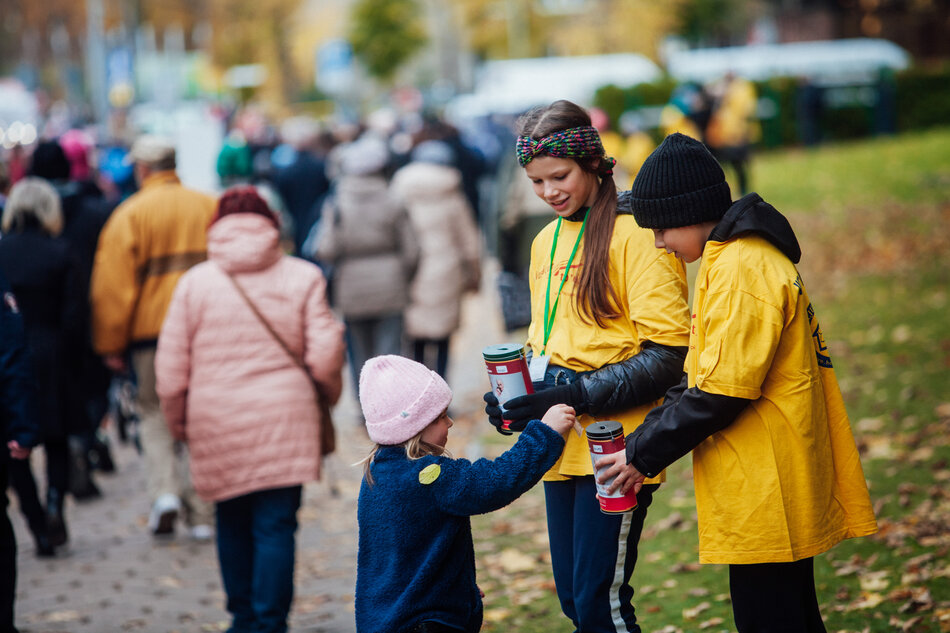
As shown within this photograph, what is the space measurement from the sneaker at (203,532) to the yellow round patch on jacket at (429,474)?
4414 mm

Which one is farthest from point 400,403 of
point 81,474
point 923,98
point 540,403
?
point 923,98

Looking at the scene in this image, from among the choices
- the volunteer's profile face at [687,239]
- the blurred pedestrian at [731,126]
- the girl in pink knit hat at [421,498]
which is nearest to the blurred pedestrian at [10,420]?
the girl in pink knit hat at [421,498]

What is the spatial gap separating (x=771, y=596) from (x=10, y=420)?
3398 millimetres

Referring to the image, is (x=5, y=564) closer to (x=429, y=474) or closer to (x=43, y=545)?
(x=43, y=545)

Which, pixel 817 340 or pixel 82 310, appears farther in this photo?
pixel 82 310

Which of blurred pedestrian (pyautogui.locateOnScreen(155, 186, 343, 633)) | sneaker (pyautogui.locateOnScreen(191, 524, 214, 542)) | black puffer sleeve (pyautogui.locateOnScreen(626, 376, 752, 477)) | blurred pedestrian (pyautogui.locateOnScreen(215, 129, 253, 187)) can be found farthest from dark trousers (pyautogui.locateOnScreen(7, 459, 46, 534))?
black puffer sleeve (pyautogui.locateOnScreen(626, 376, 752, 477))

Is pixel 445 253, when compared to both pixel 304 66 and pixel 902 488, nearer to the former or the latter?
pixel 902 488

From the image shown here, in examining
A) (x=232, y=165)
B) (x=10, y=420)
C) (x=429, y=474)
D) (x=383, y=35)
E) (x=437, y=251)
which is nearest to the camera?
(x=429, y=474)

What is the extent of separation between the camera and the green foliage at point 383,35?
194ft

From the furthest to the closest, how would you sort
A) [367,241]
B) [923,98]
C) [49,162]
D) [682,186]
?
[923,98] → [367,241] → [49,162] → [682,186]

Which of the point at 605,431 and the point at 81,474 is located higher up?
the point at 605,431

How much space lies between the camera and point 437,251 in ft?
32.8

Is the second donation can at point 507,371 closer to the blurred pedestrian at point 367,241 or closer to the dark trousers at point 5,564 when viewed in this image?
the dark trousers at point 5,564

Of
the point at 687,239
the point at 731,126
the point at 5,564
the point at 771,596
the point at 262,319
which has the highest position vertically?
the point at 731,126
